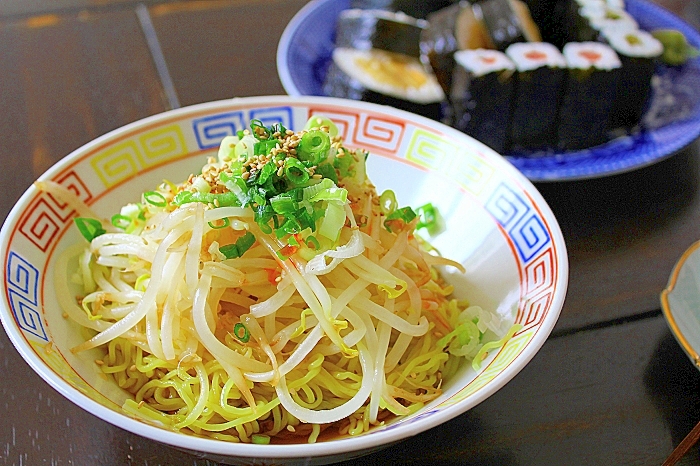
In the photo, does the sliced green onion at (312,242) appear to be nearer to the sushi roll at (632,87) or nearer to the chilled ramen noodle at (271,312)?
the chilled ramen noodle at (271,312)

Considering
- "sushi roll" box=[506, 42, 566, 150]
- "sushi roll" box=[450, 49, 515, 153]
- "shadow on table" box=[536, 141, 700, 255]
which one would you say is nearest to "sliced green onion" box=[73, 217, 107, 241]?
"shadow on table" box=[536, 141, 700, 255]

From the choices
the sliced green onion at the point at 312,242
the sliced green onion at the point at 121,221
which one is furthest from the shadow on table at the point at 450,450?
the sliced green onion at the point at 121,221

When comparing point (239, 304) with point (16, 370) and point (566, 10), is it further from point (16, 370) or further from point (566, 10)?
point (566, 10)

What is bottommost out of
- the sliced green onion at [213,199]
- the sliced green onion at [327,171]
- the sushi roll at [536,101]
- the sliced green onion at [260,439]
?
the sushi roll at [536,101]

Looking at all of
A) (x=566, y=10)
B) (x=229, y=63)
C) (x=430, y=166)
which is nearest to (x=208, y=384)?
(x=430, y=166)

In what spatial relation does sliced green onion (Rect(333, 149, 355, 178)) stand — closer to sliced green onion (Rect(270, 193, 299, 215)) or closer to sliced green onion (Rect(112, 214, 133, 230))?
sliced green onion (Rect(270, 193, 299, 215))

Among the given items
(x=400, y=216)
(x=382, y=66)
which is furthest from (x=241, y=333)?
(x=382, y=66)

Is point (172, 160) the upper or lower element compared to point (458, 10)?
upper
